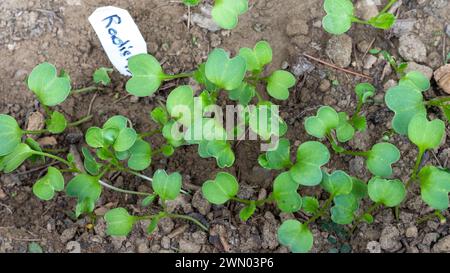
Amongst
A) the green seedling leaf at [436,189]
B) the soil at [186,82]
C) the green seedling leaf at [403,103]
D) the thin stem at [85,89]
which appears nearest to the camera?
the green seedling leaf at [436,189]

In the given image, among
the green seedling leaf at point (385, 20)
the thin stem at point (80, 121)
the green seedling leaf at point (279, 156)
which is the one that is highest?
the green seedling leaf at point (385, 20)

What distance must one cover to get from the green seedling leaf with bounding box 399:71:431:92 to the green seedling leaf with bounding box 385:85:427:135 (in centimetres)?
6

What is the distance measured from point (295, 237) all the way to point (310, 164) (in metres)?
0.20

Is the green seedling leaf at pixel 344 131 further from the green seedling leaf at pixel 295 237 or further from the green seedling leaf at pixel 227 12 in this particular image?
the green seedling leaf at pixel 227 12

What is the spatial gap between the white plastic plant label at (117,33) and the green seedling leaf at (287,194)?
0.63 meters

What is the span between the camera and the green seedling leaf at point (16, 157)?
1435 mm

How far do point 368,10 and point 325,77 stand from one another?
0.92ft

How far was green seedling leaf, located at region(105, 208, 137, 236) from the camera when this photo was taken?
1.44m

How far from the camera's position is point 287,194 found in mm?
1430

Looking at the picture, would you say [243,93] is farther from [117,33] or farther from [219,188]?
[117,33]

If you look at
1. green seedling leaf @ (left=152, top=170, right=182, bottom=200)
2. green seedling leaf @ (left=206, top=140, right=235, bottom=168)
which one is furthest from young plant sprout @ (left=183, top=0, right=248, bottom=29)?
green seedling leaf @ (left=152, top=170, right=182, bottom=200)

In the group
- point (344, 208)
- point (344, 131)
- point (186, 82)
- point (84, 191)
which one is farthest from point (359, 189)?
point (84, 191)

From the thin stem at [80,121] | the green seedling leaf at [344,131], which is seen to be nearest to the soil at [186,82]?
the thin stem at [80,121]

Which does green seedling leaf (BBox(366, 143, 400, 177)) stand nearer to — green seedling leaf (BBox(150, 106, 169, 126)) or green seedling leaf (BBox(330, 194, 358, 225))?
green seedling leaf (BBox(330, 194, 358, 225))
